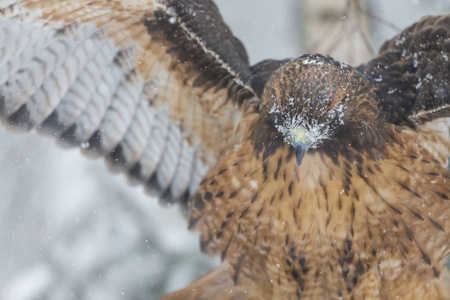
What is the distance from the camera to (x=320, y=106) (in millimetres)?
2588

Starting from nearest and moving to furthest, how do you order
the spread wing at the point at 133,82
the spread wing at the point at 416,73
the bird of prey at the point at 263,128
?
the bird of prey at the point at 263,128 < the spread wing at the point at 416,73 < the spread wing at the point at 133,82

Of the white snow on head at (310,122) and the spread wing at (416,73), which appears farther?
the spread wing at (416,73)

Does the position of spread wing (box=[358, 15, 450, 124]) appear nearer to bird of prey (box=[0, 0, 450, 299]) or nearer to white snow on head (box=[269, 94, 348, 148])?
bird of prey (box=[0, 0, 450, 299])

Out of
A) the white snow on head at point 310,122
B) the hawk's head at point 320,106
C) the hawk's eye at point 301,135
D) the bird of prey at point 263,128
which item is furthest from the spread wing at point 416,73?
the hawk's eye at point 301,135

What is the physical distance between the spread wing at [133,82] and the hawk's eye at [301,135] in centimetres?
74

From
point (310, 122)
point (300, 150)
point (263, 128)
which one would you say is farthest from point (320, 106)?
point (263, 128)

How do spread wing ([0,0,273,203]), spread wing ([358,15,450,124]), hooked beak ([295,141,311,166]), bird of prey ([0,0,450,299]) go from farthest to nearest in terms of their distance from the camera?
spread wing ([0,0,273,203]), spread wing ([358,15,450,124]), bird of prey ([0,0,450,299]), hooked beak ([295,141,311,166])

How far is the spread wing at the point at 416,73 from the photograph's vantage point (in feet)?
10.0

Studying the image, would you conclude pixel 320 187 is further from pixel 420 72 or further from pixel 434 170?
pixel 420 72

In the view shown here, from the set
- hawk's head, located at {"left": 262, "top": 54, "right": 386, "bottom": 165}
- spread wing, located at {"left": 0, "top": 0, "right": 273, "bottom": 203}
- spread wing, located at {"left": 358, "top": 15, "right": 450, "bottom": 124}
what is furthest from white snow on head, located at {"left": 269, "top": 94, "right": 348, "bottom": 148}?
spread wing, located at {"left": 0, "top": 0, "right": 273, "bottom": 203}

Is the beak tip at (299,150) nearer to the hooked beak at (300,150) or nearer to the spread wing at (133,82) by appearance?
the hooked beak at (300,150)

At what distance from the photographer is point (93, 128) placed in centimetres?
372

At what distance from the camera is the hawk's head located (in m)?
2.58

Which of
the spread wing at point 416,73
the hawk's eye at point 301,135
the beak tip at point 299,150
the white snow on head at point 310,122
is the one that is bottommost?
the beak tip at point 299,150
